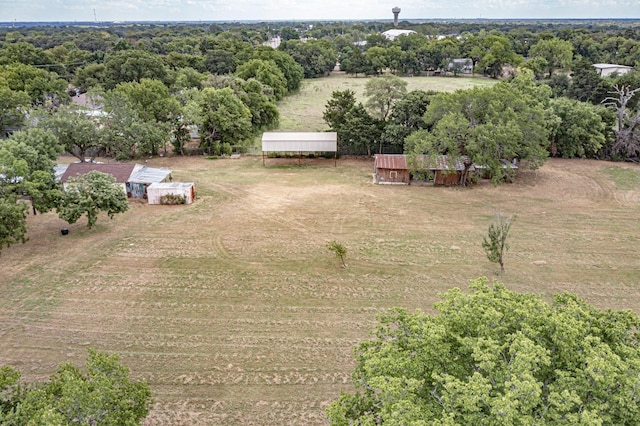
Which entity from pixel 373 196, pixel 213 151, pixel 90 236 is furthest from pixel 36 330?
pixel 213 151

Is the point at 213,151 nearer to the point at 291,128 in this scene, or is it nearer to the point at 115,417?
the point at 291,128

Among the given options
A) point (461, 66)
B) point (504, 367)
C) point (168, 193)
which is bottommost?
point (168, 193)

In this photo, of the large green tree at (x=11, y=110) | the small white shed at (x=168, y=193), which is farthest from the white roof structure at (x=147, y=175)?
the large green tree at (x=11, y=110)

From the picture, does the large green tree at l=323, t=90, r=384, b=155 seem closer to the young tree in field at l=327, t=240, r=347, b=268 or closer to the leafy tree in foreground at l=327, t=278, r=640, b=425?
the young tree in field at l=327, t=240, r=347, b=268

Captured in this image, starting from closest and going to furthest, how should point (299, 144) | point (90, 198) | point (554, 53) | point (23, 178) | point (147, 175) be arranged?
point (23, 178), point (90, 198), point (147, 175), point (299, 144), point (554, 53)

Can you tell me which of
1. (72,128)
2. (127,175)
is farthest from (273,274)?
(72,128)

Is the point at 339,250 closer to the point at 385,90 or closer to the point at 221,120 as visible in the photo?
the point at 221,120

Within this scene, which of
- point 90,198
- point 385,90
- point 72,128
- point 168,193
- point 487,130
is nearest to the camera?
point 90,198

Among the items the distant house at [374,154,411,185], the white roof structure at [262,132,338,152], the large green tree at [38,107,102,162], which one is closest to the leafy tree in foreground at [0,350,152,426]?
the distant house at [374,154,411,185]
